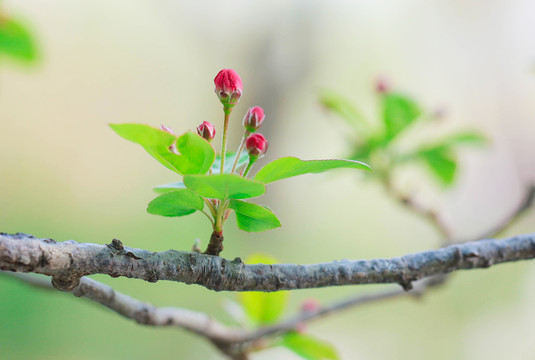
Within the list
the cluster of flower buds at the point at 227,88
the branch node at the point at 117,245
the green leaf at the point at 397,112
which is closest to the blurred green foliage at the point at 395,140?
the green leaf at the point at 397,112

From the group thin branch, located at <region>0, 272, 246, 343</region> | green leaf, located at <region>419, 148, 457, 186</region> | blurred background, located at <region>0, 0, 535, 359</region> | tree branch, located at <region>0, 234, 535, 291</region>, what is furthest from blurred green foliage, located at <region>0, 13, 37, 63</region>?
blurred background, located at <region>0, 0, 535, 359</region>

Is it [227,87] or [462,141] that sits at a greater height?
[462,141]

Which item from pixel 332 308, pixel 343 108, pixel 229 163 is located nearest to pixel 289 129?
pixel 343 108

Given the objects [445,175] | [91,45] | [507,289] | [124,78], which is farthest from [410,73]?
[445,175]

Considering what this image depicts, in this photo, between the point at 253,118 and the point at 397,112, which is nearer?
the point at 253,118

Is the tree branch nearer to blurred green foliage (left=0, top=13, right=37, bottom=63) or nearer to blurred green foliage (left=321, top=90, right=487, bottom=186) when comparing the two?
blurred green foliage (left=321, top=90, right=487, bottom=186)

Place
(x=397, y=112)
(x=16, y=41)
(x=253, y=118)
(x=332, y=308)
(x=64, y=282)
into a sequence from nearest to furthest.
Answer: (x=64, y=282) < (x=253, y=118) < (x=332, y=308) < (x=16, y=41) < (x=397, y=112)

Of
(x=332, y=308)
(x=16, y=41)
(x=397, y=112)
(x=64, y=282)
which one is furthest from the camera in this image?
(x=397, y=112)

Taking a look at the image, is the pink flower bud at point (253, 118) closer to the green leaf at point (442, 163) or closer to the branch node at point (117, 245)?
the branch node at point (117, 245)

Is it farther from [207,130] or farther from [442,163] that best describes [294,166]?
[442,163]
